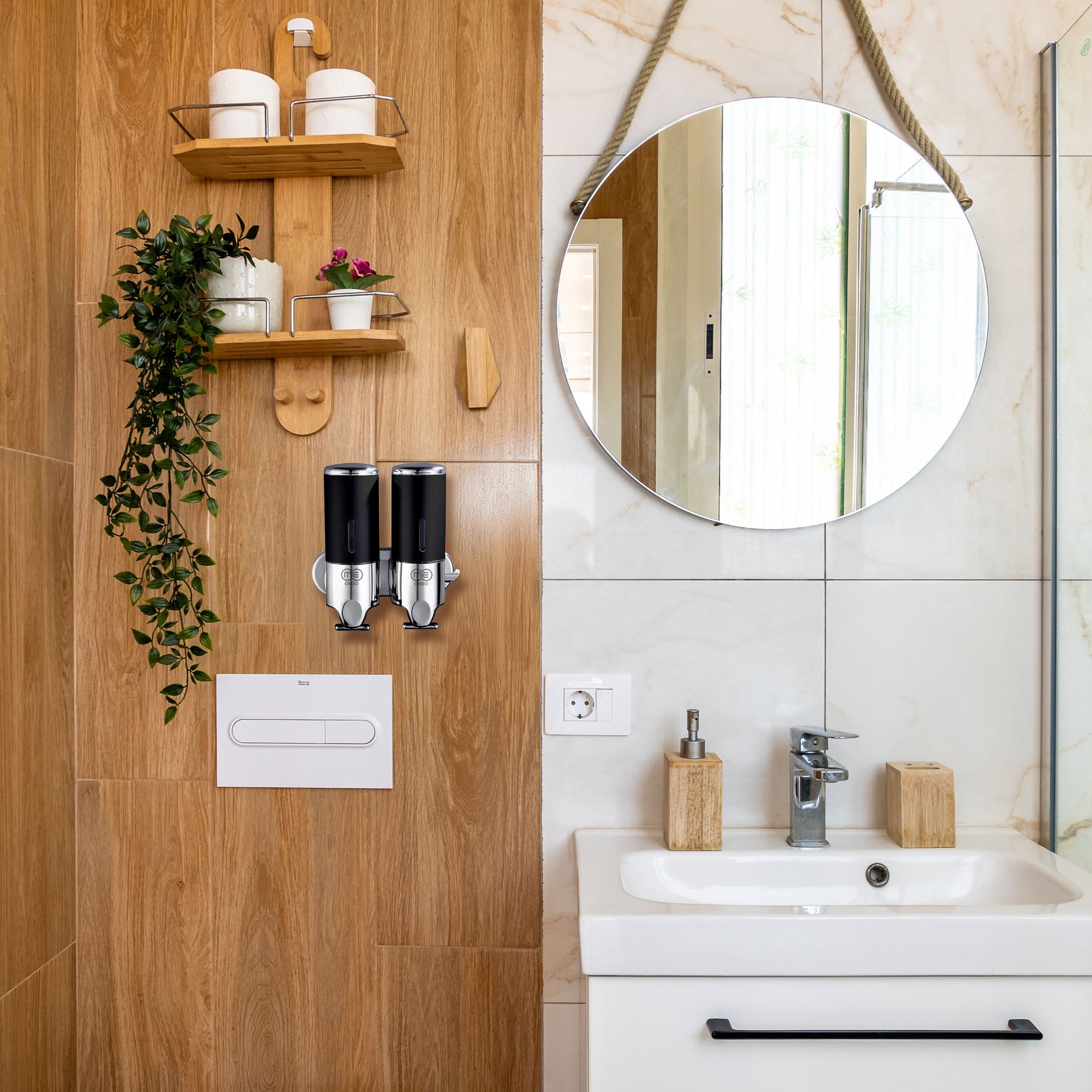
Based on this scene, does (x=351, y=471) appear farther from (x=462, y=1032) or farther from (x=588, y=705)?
(x=462, y=1032)

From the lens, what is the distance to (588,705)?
136 cm

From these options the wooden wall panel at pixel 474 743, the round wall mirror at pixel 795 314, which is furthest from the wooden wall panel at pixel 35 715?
the round wall mirror at pixel 795 314

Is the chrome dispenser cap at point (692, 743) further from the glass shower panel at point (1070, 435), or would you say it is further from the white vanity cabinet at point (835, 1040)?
the glass shower panel at point (1070, 435)

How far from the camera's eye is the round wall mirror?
134cm

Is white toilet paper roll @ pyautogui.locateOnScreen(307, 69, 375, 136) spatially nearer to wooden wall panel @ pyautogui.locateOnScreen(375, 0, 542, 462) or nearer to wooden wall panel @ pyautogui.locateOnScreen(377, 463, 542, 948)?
wooden wall panel @ pyautogui.locateOnScreen(375, 0, 542, 462)

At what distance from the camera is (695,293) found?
1.34m

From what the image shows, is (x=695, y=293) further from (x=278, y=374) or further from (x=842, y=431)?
(x=278, y=374)

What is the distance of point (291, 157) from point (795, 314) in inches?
30.4

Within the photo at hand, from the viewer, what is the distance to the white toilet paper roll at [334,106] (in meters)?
1.28

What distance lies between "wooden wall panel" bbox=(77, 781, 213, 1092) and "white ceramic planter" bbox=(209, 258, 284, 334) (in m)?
0.69

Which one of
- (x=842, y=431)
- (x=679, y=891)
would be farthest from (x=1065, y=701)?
(x=679, y=891)

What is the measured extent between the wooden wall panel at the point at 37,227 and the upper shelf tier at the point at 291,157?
0.63ft

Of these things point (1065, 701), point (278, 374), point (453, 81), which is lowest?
point (1065, 701)

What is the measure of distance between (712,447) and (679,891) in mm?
634
